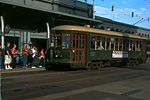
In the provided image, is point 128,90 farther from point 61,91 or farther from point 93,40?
point 93,40

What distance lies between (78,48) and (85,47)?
0.67 m

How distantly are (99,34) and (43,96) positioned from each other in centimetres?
972

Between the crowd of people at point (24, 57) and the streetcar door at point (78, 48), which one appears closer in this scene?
the streetcar door at point (78, 48)

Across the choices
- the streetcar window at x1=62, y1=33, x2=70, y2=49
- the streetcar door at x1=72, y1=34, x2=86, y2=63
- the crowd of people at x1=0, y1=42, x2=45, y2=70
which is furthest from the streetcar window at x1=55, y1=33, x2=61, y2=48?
the crowd of people at x1=0, y1=42, x2=45, y2=70

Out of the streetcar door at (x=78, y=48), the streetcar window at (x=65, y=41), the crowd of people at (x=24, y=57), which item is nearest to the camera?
the streetcar window at (x=65, y=41)

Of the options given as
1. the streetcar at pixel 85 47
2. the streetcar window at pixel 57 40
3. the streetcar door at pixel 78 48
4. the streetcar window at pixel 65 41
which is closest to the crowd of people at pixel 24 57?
the streetcar at pixel 85 47

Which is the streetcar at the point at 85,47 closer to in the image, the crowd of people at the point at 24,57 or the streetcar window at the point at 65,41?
the streetcar window at the point at 65,41

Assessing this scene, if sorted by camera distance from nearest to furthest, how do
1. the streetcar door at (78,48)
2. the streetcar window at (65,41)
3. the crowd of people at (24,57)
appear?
the streetcar window at (65,41) → the streetcar door at (78,48) → the crowd of people at (24,57)

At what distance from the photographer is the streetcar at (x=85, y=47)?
13477 millimetres

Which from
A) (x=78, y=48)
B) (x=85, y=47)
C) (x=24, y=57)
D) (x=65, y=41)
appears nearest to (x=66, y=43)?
(x=65, y=41)

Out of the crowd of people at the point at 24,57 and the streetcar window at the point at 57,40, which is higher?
the streetcar window at the point at 57,40

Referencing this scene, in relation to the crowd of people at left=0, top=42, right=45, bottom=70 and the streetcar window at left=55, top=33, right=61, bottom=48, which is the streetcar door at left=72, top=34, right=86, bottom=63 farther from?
the crowd of people at left=0, top=42, right=45, bottom=70

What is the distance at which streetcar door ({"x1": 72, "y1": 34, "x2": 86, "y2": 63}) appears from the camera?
13.6 meters

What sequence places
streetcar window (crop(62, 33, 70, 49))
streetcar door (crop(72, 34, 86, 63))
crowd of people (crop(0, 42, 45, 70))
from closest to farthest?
streetcar window (crop(62, 33, 70, 49)) < streetcar door (crop(72, 34, 86, 63)) < crowd of people (crop(0, 42, 45, 70))
